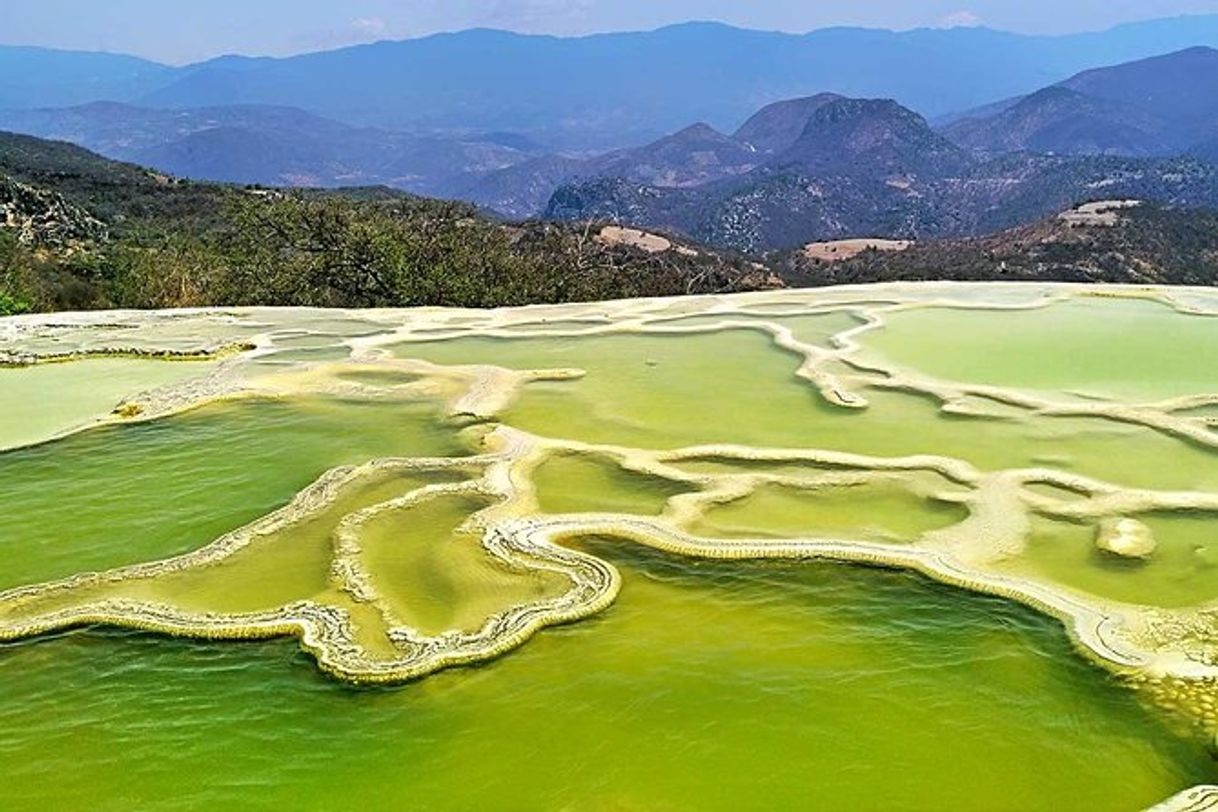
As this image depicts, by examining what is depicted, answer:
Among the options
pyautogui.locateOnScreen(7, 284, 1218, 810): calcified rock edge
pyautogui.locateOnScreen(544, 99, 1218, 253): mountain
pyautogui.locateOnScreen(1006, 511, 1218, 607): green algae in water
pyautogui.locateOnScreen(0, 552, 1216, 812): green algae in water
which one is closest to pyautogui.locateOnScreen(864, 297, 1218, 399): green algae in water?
pyautogui.locateOnScreen(7, 284, 1218, 810): calcified rock edge

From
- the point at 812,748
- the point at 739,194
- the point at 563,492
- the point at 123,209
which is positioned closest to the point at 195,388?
the point at 563,492

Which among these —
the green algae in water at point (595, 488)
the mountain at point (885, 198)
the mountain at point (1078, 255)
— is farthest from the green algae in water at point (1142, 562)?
the mountain at point (885, 198)

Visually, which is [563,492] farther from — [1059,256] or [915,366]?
[1059,256]

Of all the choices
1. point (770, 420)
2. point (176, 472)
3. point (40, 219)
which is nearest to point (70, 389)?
point (176, 472)

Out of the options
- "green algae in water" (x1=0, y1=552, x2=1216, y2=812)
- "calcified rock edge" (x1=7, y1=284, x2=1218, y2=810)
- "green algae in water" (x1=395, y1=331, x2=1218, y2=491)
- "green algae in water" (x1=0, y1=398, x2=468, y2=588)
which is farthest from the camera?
"green algae in water" (x1=395, y1=331, x2=1218, y2=491)

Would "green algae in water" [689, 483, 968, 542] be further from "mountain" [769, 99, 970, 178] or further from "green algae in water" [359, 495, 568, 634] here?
"mountain" [769, 99, 970, 178]

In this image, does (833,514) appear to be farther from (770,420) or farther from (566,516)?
(770,420)

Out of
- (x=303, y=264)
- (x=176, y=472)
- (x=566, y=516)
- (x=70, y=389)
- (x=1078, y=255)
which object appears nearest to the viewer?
(x=566, y=516)
